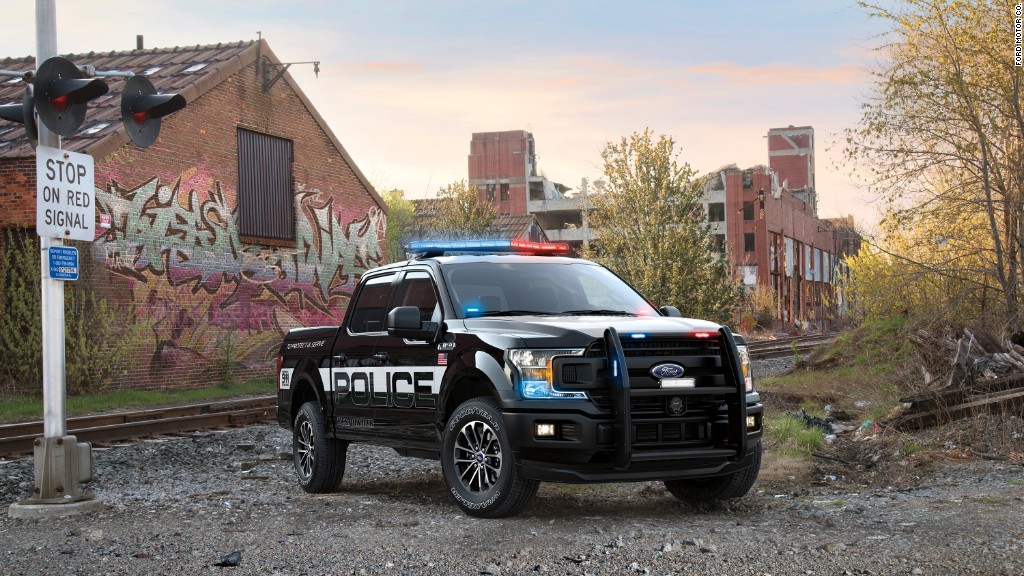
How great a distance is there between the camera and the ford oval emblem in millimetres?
7332

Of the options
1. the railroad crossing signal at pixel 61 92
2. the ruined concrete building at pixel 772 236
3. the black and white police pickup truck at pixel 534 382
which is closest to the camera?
the black and white police pickup truck at pixel 534 382

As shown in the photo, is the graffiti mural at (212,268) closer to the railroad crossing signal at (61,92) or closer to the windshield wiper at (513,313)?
the railroad crossing signal at (61,92)

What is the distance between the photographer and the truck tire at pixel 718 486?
25.9 feet

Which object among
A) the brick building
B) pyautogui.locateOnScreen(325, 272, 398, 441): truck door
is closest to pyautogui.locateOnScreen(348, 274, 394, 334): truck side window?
pyautogui.locateOnScreen(325, 272, 398, 441): truck door

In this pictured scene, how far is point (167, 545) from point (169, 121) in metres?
19.3

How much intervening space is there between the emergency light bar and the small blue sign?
2.88m

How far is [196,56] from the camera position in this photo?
28188mm

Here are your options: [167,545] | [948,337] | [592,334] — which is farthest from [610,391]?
[948,337]

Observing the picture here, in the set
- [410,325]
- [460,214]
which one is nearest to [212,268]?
[410,325]

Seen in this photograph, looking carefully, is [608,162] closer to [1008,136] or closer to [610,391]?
[1008,136]

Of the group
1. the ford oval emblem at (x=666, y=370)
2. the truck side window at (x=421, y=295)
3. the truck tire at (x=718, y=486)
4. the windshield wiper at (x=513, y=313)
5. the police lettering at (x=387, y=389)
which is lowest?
the truck tire at (x=718, y=486)

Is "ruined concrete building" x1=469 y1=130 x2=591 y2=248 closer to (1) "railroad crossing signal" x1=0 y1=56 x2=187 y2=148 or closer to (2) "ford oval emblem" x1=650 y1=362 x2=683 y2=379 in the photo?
(1) "railroad crossing signal" x1=0 y1=56 x2=187 y2=148

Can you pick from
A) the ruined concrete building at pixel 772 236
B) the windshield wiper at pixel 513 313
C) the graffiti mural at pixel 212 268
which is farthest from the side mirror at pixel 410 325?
the ruined concrete building at pixel 772 236

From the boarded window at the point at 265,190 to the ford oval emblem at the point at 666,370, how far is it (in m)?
21.1
